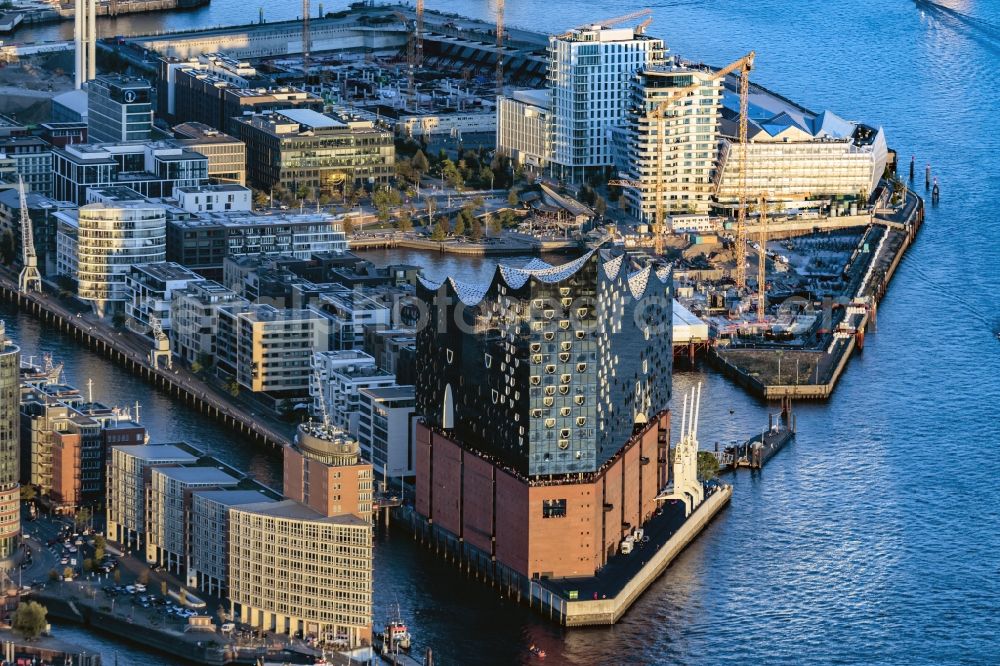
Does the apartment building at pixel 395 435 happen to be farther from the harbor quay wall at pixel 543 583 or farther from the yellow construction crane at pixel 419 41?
the yellow construction crane at pixel 419 41

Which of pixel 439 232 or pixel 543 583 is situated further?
pixel 439 232

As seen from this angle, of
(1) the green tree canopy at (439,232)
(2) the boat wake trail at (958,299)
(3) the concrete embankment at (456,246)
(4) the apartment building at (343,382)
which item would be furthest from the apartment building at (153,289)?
(2) the boat wake trail at (958,299)

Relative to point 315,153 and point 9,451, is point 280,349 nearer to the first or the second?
point 9,451

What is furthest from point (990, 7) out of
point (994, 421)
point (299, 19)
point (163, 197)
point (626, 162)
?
point (994, 421)

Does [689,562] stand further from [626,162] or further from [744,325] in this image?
[626,162]

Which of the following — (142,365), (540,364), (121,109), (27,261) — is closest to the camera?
(540,364)

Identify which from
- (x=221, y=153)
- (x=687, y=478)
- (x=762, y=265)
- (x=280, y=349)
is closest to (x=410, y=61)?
(x=221, y=153)
